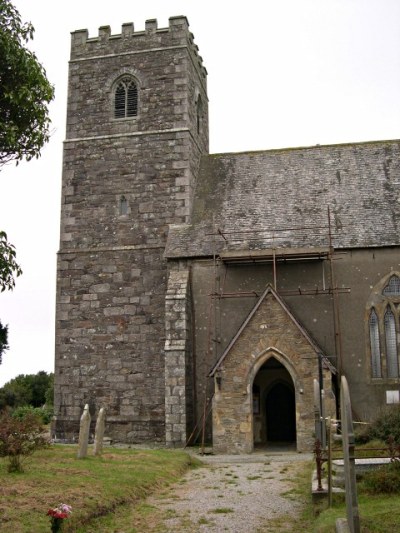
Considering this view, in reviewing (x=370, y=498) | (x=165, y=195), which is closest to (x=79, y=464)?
(x=370, y=498)

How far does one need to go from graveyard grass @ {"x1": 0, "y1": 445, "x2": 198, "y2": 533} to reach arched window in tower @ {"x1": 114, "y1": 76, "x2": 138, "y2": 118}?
14706mm

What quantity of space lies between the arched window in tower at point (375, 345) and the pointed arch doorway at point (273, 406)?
9.61 feet

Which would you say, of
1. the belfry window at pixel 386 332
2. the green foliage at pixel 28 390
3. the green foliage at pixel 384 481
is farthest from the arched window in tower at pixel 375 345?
the green foliage at pixel 28 390

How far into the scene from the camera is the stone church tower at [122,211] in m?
24.0

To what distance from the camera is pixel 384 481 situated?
1112cm

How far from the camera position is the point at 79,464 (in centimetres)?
1529

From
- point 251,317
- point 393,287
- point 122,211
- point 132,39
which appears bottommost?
point 251,317

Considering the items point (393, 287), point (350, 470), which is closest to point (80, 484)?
point (350, 470)

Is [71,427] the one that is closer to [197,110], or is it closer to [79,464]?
[79,464]

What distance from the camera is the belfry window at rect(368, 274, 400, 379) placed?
2225 cm

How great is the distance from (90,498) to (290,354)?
1050cm

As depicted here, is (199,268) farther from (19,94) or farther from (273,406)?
(19,94)

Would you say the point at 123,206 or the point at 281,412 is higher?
the point at 123,206

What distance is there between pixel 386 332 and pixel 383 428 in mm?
7750
